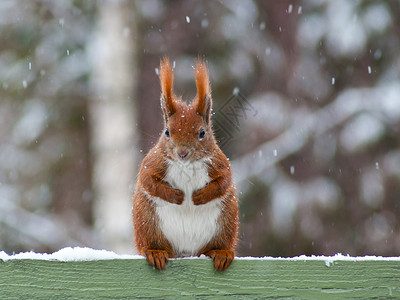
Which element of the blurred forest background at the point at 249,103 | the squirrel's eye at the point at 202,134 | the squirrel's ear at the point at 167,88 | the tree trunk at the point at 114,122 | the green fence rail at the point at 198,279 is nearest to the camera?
the green fence rail at the point at 198,279

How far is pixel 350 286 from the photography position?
1670 mm

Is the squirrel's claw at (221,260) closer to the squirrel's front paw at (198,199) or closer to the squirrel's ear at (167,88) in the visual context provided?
the squirrel's front paw at (198,199)

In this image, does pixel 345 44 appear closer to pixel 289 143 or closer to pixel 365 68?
pixel 365 68

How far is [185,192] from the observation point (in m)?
2.04

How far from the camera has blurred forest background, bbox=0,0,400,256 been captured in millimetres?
4348

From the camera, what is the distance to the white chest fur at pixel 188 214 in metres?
2.04

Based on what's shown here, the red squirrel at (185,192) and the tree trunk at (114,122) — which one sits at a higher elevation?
the tree trunk at (114,122)

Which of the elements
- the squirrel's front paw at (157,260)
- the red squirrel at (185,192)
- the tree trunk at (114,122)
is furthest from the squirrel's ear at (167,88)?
the tree trunk at (114,122)

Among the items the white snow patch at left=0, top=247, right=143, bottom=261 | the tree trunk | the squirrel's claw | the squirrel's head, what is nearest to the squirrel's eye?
the squirrel's head

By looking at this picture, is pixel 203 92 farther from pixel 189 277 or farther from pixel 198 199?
pixel 189 277

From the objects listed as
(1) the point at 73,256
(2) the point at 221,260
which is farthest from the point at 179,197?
(1) the point at 73,256

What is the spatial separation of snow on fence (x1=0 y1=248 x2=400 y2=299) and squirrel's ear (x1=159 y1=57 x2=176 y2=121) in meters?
0.62

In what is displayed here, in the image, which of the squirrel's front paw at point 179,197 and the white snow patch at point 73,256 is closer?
the white snow patch at point 73,256

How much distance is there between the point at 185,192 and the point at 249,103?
2.35 metres
